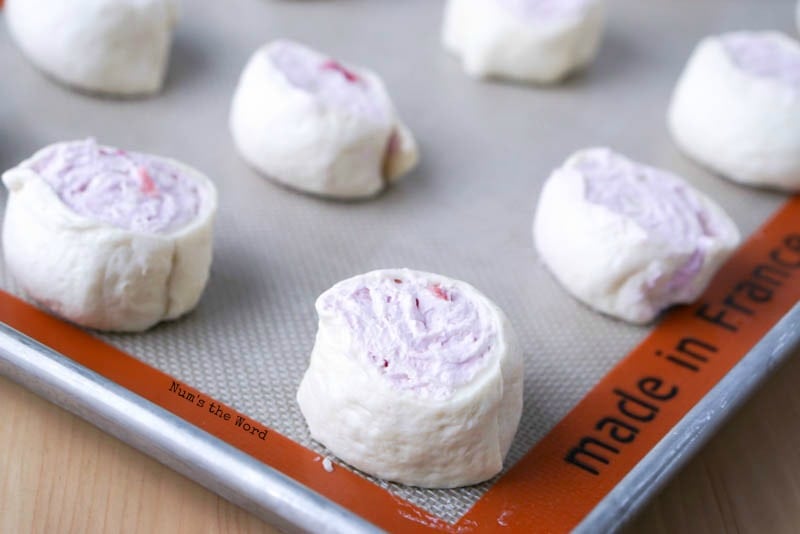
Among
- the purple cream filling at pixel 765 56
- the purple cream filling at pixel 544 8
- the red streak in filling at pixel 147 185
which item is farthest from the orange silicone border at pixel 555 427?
the purple cream filling at pixel 544 8

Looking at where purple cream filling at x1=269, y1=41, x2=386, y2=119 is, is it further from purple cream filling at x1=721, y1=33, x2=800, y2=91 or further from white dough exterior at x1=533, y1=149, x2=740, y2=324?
purple cream filling at x1=721, y1=33, x2=800, y2=91

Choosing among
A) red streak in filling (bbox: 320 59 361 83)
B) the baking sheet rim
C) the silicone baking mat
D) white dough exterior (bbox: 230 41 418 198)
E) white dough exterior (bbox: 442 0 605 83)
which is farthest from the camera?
white dough exterior (bbox: 442 0 605 83)

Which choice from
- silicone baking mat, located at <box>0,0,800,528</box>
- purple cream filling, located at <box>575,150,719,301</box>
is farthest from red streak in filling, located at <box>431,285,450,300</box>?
purple cream filling, located at <box>575,150,719,301</box>

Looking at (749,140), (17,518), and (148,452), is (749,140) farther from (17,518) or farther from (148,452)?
(17,518)

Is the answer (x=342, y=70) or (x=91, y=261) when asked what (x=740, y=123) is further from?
(x=91, y=261)

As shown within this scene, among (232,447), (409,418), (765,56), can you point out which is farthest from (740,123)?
(232,447)

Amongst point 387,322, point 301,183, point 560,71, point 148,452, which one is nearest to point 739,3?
point 560,71
